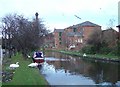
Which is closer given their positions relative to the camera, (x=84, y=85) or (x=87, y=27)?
(x=84, y=85)

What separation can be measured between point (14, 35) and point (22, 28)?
73.9 inches

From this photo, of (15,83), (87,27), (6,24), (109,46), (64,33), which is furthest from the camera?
(64,33)

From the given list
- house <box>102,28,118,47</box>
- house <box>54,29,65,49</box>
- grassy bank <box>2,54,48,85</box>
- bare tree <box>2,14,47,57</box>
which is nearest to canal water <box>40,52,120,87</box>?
grassy bank <box>2,54,48,85</box>

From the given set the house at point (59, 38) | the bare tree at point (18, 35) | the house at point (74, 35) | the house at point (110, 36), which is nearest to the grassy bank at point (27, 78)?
the bare tree at point (18, 35)

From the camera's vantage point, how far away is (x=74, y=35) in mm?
133125

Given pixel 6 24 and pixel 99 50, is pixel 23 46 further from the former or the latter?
pixel 99 50

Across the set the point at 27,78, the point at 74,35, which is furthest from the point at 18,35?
the point at 74,35

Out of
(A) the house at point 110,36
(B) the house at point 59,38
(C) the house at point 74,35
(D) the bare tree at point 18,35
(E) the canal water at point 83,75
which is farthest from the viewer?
(B) the house at point 59,38

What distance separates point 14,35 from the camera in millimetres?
57188

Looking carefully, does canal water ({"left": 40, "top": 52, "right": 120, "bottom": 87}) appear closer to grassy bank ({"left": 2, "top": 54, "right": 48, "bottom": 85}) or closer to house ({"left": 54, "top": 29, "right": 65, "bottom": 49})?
grassy bank ({"left": 2, "top": 54, "right": 48, "bottom": 85})

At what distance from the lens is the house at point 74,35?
122 meters

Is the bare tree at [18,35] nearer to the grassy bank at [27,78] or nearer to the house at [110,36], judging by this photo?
the house at [110,36]

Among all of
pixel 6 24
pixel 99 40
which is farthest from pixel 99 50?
pixel 6 24

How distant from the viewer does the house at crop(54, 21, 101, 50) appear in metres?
122
